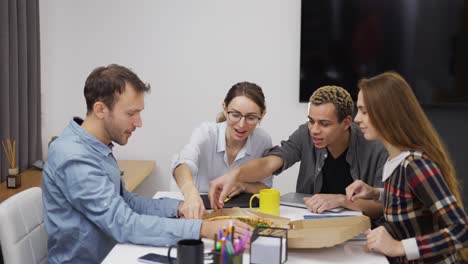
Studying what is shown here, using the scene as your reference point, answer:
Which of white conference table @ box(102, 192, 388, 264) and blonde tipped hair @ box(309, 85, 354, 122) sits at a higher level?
blonde tipped hair @ box(309, 85, 354, 122)

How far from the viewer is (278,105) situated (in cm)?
378

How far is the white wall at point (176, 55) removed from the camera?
374 cm

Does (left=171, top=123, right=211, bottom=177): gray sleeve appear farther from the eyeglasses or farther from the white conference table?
the white conference table

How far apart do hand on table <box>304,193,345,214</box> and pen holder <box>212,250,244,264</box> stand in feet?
2.71

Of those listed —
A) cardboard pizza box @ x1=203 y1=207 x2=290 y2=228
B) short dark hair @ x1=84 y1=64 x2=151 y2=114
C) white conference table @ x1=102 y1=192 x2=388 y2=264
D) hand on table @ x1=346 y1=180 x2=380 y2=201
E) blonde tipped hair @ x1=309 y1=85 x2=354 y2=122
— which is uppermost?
short dark hair @ x1=84 y1=64 x2=151 y2=114

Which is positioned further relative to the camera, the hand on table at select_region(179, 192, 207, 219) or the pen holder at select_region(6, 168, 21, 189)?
the pen holder at select_region(6, 168, 21, 189)

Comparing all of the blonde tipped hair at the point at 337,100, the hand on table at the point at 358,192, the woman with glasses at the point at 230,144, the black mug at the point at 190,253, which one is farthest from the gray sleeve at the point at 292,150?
the black mug at the point at 190,253

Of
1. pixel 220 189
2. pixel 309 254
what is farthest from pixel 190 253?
pixel 220 189

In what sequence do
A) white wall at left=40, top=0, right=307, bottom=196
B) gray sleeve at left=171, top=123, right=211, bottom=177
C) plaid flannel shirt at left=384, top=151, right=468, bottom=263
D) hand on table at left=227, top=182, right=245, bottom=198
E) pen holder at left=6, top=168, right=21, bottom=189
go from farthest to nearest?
white wall at left=40, top=0, right=307, bottom=196
pen holder at left=6, top=168, right=21, bottom=189
gray sleeve at left=171, top=123, right=211, bottom=177
hand on table at left=227, top=182, right=245, bottom=198
plaid flannel shirt at left=384, top=151, right=468, bottom=263

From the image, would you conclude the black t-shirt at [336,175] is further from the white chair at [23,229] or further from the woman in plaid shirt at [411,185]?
the white chair at [23,229]

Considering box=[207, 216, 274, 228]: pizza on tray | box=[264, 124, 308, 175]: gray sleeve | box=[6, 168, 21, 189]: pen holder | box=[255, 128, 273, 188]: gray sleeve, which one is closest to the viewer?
box=[207, 216, 274, 228]: pizza on tray

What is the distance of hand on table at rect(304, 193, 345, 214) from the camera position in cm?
210

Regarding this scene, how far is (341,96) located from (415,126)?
73 cm

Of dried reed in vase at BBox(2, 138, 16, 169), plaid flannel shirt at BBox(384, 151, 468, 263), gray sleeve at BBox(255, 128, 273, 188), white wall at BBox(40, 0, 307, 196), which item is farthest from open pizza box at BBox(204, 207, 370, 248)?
white wall at BBox(40, 0, 307, 196)
